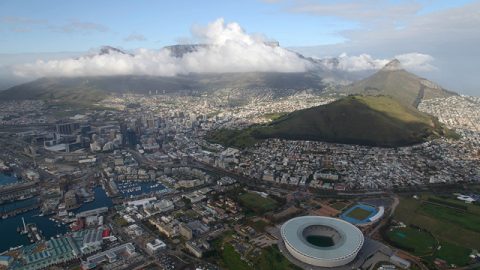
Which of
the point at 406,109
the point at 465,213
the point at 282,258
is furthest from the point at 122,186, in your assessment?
the point at 406,109

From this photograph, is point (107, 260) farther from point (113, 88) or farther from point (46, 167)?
point (113, 88)

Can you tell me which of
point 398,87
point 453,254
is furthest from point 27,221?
point 398,87

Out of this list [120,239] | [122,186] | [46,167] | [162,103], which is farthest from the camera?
[162,103]

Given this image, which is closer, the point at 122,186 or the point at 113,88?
the point at 122,186

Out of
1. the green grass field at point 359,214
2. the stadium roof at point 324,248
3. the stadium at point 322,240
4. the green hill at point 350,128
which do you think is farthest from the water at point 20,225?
the green hill at point 350,128

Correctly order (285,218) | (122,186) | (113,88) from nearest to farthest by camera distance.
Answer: (285,218), (122,186), (113,88)

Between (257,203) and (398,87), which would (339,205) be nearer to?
(257,203)

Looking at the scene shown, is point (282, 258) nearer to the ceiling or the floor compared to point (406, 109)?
nearer to the floor

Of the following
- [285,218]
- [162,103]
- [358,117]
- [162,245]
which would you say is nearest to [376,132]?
[358,117]
